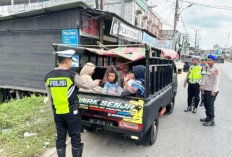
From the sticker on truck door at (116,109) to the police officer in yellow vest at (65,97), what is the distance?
579mm

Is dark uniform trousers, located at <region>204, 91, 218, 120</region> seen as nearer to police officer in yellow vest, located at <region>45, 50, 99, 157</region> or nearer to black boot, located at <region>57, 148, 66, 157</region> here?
police officer in yellow vest, located at <region>45, 50, 99, 157</region>

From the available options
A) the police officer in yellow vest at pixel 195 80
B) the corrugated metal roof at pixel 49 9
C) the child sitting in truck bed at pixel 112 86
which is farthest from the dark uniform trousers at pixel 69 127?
the corrugated metal roof at pixel 49 9

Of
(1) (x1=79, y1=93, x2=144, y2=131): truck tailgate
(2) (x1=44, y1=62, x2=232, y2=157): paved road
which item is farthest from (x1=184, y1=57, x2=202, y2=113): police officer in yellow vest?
(1) (x1=79, y1=93, x2=144, y2=131): truck tailgate

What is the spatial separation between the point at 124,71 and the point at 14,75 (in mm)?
6798

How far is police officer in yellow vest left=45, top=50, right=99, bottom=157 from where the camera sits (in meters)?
2.65

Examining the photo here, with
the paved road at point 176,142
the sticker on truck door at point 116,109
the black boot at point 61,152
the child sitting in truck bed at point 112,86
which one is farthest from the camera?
the child sitting in truck bed at point 112,86

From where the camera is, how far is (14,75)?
927cm

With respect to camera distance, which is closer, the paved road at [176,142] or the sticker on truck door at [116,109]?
the sticker on truck door at [116,109]

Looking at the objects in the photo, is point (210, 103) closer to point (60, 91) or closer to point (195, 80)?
point (195, 80)

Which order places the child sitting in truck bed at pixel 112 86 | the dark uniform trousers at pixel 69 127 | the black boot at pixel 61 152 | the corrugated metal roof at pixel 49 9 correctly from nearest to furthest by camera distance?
the dark uniform trousers at pixel 69 127 < the black boot at pixel 61 152 < the child sitting in truck bed at pixel 112 86 < the corrugated metal roof at pixel 49 9

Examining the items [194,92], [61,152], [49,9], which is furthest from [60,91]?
[49,9]

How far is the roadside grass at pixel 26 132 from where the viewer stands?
3.35m

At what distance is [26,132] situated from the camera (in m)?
4.10

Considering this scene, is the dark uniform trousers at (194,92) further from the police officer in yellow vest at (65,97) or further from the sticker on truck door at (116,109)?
the police officer in yellow vest at (65,97)
